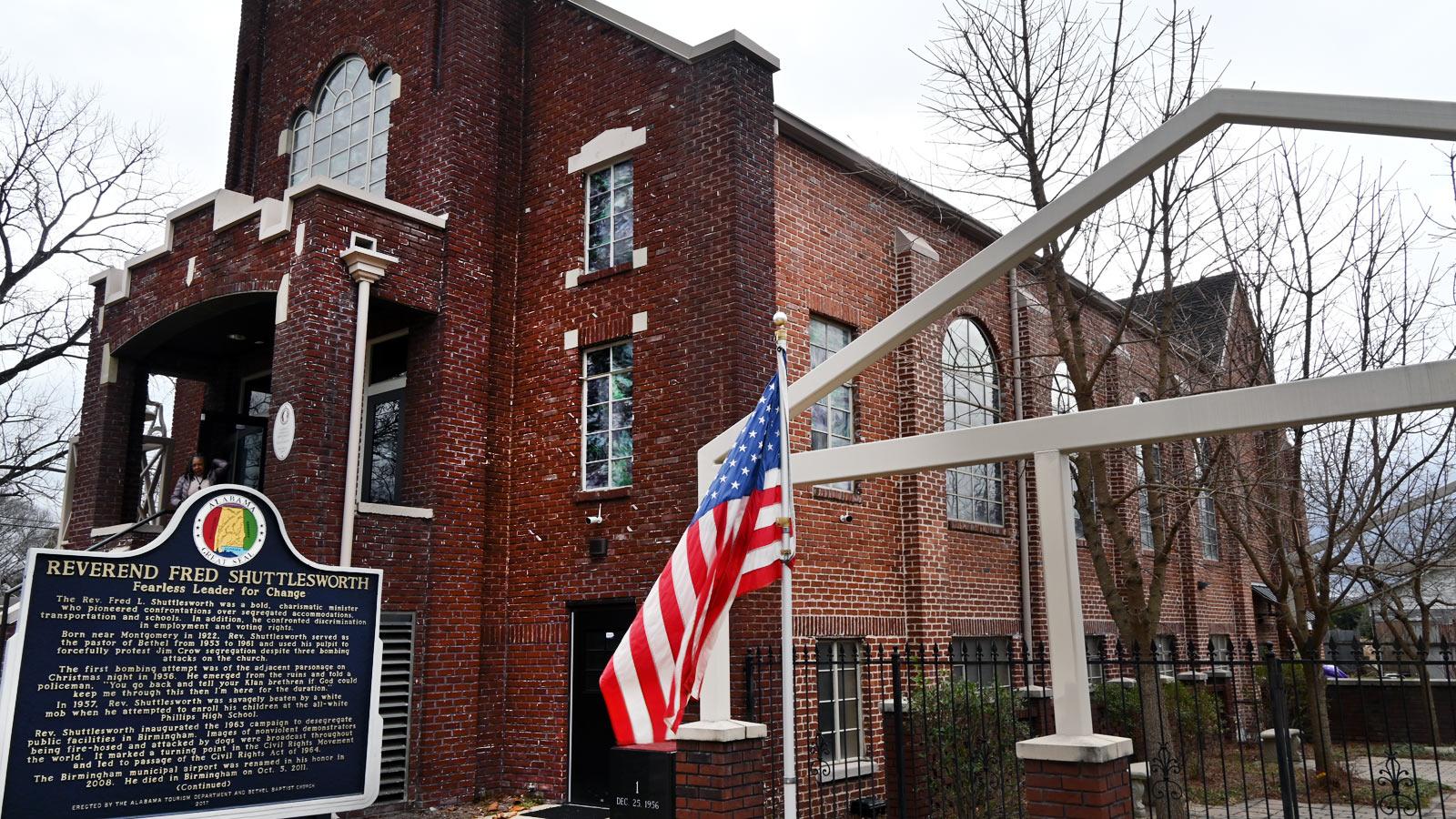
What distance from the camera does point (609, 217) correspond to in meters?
13.5

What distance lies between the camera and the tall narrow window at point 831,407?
1352cm

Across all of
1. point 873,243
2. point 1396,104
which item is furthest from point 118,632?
point 873,243

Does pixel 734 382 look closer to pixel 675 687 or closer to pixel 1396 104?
pixel 675 687

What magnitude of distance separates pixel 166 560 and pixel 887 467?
16.5ft

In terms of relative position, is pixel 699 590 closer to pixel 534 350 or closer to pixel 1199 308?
pixel 534 350

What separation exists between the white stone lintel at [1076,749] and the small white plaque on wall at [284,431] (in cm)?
859

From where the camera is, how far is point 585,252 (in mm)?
13555

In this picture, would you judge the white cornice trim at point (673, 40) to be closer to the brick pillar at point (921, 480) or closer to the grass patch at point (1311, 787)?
the brick pillar at point (921, 480)

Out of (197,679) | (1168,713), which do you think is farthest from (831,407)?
(197,679)

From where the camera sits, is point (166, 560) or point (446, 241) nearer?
point (166, 560)

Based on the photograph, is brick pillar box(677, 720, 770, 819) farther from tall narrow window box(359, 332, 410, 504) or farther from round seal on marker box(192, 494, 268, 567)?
tall narrow window box(359, 332, 410, 504)

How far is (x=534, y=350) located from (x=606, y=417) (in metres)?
1.52

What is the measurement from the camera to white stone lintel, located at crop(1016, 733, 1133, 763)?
651 cm

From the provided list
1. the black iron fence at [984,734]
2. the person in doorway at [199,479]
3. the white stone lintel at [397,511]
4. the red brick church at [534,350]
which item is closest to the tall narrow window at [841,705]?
the black iron fence at [984,734]
